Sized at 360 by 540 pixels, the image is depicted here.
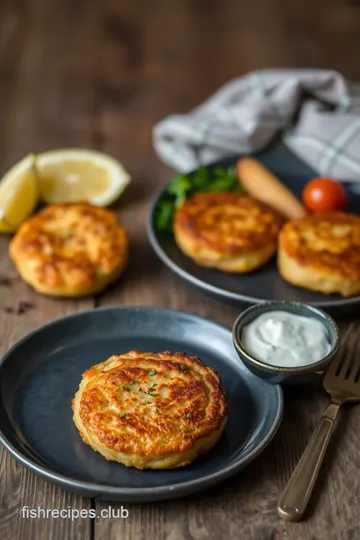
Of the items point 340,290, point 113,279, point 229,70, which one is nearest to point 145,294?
point 113,279

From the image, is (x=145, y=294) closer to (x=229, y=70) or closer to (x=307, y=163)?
(x=307, y=163)

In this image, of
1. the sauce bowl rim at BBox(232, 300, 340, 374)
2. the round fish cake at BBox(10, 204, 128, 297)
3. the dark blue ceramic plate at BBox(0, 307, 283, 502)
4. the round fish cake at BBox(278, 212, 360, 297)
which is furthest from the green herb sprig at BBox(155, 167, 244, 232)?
the sauce bowl rim at BBox(232, 300, 340, 374)

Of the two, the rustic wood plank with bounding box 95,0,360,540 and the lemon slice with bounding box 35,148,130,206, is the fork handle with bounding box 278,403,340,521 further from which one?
the lemon slice with bounding box 35,148,130,206

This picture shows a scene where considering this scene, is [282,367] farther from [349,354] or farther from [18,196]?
[18,196]

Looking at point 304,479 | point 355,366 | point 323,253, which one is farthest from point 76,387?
point 323,253

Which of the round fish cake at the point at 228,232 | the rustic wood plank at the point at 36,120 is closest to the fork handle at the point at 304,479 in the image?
the rustic wood plank at the point at 36,120

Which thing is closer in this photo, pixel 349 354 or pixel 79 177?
pixel 349 354
